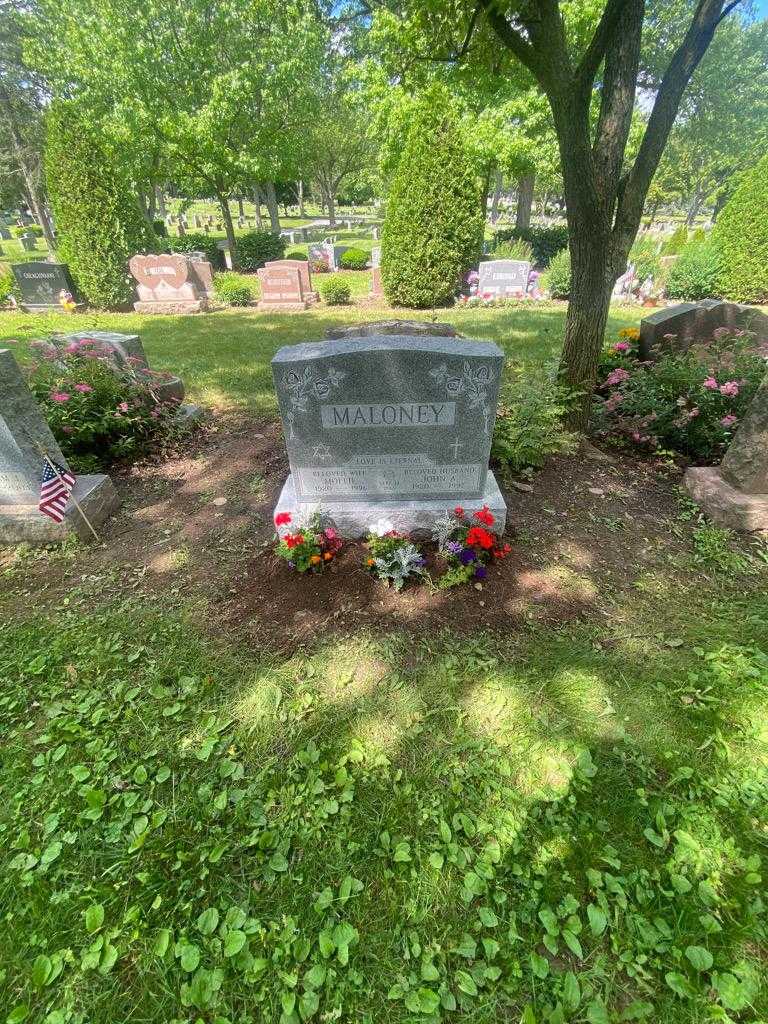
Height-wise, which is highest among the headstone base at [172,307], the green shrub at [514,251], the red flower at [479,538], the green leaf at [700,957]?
the green shrub at [514,251]

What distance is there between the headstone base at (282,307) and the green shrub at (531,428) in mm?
9973

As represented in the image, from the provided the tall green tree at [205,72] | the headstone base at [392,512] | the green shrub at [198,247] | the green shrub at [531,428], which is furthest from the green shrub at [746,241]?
the green shrub at [198,247]

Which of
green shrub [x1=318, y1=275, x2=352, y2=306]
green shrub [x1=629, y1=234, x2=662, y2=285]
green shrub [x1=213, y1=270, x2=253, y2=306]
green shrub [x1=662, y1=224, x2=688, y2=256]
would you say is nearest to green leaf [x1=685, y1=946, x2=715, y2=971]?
green shrub [x1=318, y1=275, x2=352, y2=306]

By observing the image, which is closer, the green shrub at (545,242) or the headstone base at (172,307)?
the headstone base at (172,307)

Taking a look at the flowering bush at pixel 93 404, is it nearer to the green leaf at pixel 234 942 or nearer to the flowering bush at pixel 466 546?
the flowering bush at pixel 466 546

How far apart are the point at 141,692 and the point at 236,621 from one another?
25.5 inches

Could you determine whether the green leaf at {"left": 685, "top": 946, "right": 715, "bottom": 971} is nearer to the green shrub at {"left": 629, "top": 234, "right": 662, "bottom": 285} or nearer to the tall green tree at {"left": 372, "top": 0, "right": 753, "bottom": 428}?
the tall green tree at {"left": 372, "top": 0, "right": 753, "bottom": 428}

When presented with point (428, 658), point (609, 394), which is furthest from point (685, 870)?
point (609, 394)

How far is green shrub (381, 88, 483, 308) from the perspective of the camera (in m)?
11.1

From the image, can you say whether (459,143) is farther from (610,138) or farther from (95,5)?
(95,5)

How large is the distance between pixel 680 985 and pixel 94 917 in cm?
211

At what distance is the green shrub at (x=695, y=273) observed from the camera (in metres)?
12.1

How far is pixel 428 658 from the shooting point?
2.74 meters

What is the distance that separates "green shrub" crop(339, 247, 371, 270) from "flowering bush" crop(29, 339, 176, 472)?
16.9 metres
